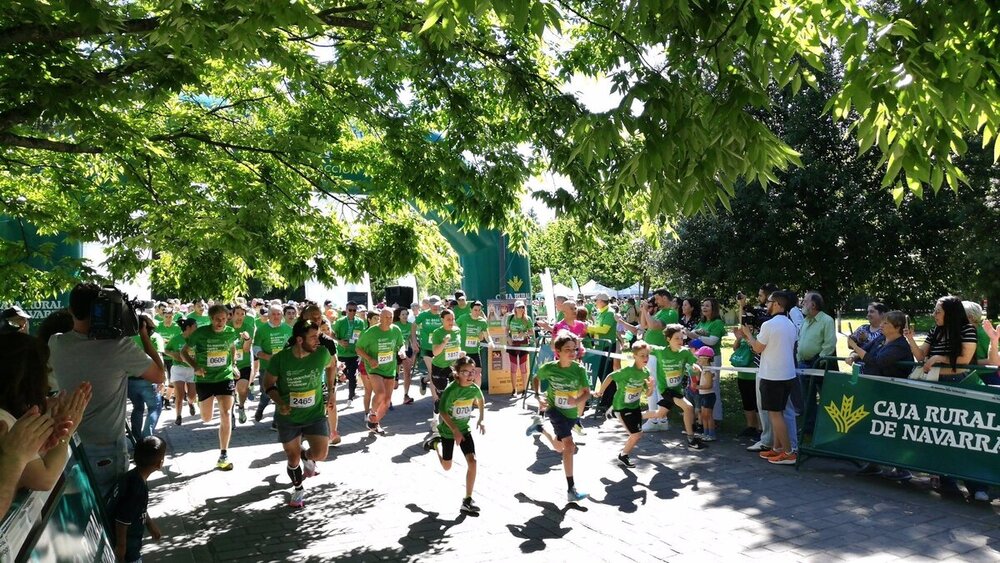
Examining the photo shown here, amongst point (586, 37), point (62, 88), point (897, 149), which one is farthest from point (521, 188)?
point (897, 149)

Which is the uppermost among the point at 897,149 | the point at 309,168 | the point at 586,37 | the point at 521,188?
the point at 586,37

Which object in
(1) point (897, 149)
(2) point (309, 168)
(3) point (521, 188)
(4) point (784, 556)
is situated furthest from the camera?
(2) point (309, 168)

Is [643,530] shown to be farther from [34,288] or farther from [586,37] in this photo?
[34,288]

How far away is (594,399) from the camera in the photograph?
13.3 metres

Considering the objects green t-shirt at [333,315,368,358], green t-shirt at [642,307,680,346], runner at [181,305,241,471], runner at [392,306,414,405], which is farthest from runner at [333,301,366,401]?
green t-shirt at [642,307,680,346]

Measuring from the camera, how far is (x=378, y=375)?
37.3 feet

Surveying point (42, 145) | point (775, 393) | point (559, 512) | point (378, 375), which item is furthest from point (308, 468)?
point (775, 393)

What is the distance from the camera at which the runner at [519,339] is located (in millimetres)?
14656

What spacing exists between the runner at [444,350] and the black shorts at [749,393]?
14.7 ft

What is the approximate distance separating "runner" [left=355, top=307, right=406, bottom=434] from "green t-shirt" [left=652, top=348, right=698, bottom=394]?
409 cm

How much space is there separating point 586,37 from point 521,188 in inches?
79.4

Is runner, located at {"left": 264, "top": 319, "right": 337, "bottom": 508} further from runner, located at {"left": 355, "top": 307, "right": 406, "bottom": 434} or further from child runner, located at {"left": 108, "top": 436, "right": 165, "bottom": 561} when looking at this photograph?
runner, located at {"left": 355, "top": 307, "right": 406, "bottom": 434}

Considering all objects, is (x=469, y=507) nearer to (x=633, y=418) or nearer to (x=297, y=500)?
(x=297, y=500)

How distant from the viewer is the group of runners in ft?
24.7
